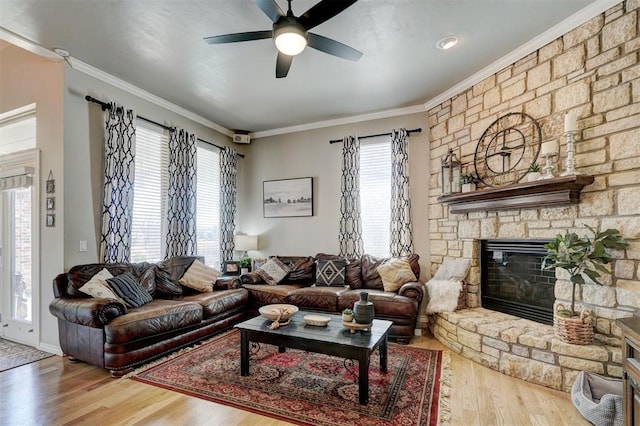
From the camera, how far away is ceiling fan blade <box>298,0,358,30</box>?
2.15 m

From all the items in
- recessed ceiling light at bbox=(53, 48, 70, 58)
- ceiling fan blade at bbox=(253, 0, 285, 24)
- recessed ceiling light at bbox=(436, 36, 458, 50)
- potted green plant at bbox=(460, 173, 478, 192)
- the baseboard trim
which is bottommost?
the baseboard trim

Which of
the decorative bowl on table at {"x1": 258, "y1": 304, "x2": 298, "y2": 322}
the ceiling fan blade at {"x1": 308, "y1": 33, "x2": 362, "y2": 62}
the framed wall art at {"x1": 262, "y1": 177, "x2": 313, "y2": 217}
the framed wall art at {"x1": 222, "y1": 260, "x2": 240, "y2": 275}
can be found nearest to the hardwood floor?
the decorative bowl on table at {"x1": 258, "y1": 304, "x2": 298, "y2": 322}

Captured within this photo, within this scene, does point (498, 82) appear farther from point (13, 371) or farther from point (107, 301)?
point (13, 371)

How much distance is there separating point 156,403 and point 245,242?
3.29 m

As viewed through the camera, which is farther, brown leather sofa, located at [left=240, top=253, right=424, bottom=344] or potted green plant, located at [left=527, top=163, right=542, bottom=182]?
brown leather sofa, located at [left=240, top=253, right=424, bottom=344]

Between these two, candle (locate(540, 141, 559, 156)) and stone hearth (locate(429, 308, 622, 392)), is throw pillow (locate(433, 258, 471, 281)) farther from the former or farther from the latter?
candle (locate(540, 141, 559, 156))

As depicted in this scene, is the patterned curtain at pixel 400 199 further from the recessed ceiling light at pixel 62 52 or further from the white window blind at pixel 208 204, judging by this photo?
the recessed ceiling light at pixel 62 52

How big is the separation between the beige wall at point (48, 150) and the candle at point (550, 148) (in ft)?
15.9

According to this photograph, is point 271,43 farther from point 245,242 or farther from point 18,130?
point 18,130

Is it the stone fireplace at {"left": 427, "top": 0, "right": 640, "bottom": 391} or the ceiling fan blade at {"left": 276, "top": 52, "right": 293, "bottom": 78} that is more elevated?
the ceiling fan blade at {"left": 276, "top": 52, "right": 293, "bottom": 78}

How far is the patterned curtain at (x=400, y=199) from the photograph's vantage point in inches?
187

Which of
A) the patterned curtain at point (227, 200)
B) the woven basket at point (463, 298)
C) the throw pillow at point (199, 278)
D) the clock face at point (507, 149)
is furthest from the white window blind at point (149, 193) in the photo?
the clock face at point (507, 149)

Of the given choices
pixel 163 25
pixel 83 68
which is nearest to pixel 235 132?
pixel 83 68

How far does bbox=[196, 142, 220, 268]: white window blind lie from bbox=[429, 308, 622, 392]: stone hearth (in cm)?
373
